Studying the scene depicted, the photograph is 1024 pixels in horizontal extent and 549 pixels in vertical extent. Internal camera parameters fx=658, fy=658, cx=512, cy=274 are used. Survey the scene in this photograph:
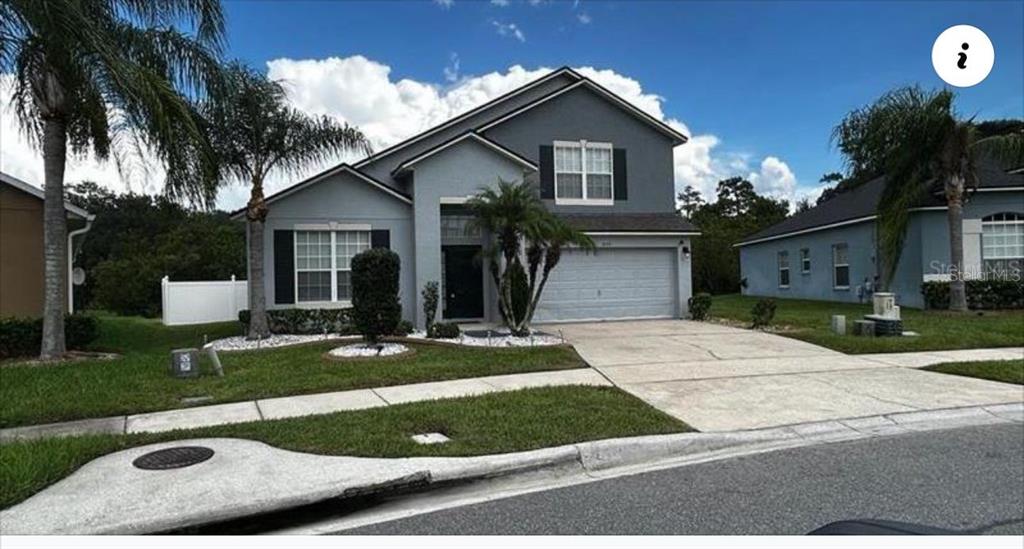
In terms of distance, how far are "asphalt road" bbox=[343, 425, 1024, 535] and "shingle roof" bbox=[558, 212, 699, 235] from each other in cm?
1220

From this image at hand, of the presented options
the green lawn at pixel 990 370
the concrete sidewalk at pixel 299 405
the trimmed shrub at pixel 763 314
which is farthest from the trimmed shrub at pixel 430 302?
the green lawn at pixel 990 370

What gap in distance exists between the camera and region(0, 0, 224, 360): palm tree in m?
9.75

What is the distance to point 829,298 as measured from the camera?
2420 cm

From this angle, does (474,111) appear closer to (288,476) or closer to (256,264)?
(256,264)

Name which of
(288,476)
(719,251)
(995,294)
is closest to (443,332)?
(288,476)

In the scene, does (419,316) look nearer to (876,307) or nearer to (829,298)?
(876,307)

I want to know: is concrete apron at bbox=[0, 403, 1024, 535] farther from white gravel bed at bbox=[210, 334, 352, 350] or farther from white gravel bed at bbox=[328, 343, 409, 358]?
white gravel bed at bbox=[210, 334, 352, 350]

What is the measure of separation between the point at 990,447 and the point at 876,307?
8.30 metres

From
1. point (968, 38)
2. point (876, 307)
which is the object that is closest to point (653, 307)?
point (876, 307)

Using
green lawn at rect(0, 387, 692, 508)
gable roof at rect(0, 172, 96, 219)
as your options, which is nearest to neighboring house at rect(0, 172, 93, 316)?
gable roof at rect(0, 172, 96, 219)

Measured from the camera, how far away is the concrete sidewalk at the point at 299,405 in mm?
7043

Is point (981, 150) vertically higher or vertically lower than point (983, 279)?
higher

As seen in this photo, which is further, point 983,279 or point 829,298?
point 829,298

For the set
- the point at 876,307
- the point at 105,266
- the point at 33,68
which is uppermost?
the point at 33,68
